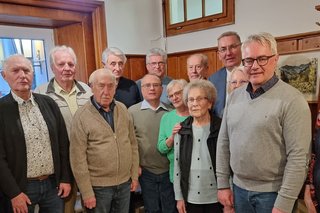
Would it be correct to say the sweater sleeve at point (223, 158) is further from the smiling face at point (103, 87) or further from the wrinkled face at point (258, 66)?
the smiling face at point (103, 87)

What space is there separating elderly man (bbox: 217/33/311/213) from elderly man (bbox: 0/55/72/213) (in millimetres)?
979

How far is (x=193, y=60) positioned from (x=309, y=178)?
1.15m

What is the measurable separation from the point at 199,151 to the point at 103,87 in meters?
0.66

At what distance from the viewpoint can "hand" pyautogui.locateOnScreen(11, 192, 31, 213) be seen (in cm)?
146

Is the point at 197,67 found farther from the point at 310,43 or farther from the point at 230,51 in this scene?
the point at 310,43

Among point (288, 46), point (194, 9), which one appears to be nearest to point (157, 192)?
point (288, 46)

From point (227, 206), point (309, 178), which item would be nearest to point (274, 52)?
point (309, 178)

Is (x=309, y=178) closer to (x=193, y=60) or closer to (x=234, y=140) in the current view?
(x=234, y=140)

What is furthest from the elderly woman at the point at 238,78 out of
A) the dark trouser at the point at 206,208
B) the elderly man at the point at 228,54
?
Result: the dark trouser at the point at 206,208

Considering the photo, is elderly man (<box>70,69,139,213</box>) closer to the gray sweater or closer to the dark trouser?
the dark trouser

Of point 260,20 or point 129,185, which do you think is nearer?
point 129,185

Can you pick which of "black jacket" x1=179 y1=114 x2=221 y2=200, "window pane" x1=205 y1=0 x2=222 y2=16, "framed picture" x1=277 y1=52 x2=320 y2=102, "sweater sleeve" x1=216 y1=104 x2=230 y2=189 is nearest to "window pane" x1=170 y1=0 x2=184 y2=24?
"window pane" x1=205 y1=0 x2=222 y2=16

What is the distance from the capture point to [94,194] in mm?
1639

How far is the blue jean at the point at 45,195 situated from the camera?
154 centimetres
